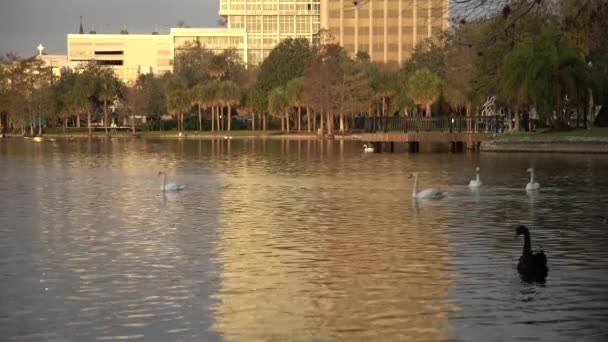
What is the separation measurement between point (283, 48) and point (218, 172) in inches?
3548

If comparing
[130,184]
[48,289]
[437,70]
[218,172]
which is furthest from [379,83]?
[48,289]

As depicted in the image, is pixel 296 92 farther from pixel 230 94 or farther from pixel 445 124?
pixel 445 124

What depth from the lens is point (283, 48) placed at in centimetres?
13800

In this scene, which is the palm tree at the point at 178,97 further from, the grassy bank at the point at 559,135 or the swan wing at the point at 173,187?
the swan wing at the point at 173,187

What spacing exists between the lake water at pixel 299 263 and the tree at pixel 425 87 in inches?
2436

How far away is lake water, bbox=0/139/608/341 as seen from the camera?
14.1 metres

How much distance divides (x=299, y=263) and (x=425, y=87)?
82.7 meters

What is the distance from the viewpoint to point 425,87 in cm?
10075

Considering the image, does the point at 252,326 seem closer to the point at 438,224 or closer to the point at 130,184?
the point at 438,224

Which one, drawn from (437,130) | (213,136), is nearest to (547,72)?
(437,130)

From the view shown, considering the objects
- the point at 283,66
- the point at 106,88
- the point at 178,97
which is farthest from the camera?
the point at 106,88

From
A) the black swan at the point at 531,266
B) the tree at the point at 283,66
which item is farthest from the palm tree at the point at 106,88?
the black swan at the point at 531,266

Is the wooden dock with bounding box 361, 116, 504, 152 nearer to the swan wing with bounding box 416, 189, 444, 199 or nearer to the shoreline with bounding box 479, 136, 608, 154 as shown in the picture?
the shoreline with bounding box 479, 136, 608, 154

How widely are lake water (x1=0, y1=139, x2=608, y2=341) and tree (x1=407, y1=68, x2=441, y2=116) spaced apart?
61.9 metres
